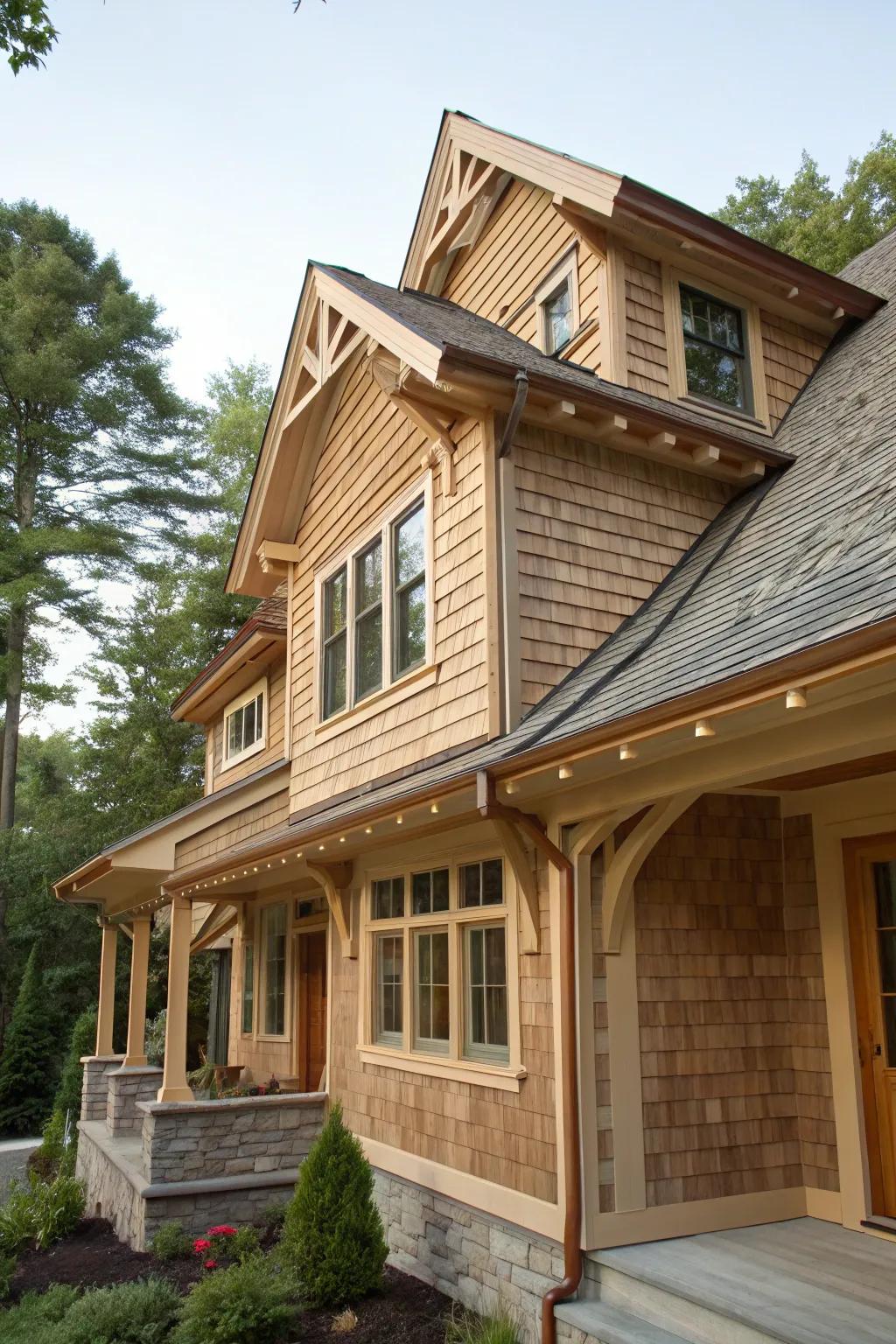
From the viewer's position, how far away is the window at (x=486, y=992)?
6383 millimetres

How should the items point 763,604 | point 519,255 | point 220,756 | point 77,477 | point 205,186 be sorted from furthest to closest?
point 77,477 → point 220,756 → point 205,186 → point 519,255 → point 763,604

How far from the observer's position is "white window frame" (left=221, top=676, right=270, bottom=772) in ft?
46.7

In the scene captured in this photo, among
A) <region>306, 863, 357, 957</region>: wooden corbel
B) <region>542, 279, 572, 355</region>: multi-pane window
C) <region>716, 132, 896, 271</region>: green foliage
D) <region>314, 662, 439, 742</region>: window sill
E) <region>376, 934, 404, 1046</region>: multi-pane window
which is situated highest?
<region>716, 132, 896, 271</region>: green foliage

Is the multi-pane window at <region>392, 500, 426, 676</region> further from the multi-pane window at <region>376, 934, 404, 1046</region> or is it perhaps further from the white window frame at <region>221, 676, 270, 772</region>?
the white window frame at <region>221, 676, 270, 772</region>

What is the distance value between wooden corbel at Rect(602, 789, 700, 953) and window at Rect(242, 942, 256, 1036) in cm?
859

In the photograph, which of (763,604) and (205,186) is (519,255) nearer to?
(205,186)

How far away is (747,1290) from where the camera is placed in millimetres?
4516

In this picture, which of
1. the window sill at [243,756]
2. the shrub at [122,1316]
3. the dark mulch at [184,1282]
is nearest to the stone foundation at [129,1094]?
the dark mulch at [184,1282]

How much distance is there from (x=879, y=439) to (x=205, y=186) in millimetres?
9080

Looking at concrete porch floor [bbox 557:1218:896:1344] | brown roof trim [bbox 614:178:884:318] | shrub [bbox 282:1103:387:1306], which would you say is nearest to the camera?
concrete porch floor [bbox 557:1218:896:1344]

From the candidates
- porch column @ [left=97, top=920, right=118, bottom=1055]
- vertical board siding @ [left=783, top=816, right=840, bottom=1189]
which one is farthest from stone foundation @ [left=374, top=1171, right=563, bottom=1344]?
porch column @ [left=97, top=920, right=118, bottom=1055]

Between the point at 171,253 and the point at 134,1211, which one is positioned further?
the point at 171,253

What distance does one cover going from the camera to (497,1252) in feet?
19.3

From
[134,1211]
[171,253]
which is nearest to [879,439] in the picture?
[134,1211]
